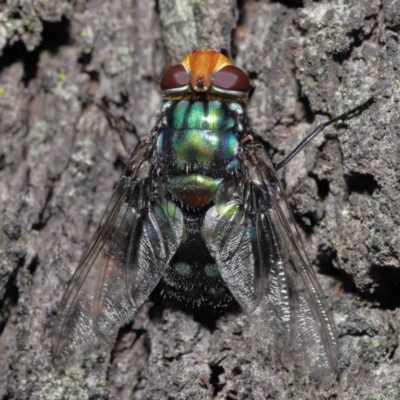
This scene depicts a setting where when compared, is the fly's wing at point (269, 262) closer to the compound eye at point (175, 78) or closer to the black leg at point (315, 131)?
the black leg at point (315, 131)

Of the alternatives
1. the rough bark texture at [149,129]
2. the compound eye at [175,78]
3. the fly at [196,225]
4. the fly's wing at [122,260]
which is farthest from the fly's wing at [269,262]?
the compound eye at [175,78]

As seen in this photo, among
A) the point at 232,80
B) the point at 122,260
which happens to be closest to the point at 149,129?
the point at 232,80

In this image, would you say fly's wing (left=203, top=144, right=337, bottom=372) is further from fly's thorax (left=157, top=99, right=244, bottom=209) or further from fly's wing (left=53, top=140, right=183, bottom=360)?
fly's wing (left=53, top=140, right=183, bottom=360)

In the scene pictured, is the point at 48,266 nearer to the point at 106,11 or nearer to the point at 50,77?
the point at 50,77

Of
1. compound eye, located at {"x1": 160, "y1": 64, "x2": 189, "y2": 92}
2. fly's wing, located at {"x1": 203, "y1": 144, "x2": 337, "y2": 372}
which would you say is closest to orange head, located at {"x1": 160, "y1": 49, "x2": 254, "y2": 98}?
compound eye, located at {"x1": 160, "y1": 64, "x2": 189, "y2": 92}

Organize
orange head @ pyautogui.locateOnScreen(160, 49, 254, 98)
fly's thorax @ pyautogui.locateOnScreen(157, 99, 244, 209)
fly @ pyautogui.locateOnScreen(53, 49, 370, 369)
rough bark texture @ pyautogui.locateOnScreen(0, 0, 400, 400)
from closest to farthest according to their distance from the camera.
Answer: rough bark texture @ pyautogui.locateOnScreen(0, 0, 400, 400) → fly @ pyautogui.locateOnScreen(53, 49, 370, 369) → fly's thorax @ pyautogui.locateOnScreen(157, 99, 244, 209) → orange head @ pyautogui.locateOnScreen(160, 49, 254, 98)
